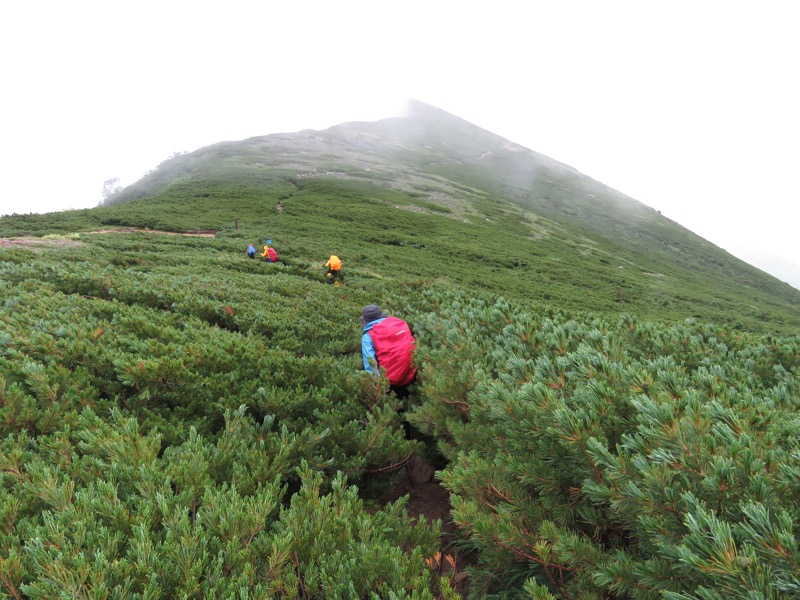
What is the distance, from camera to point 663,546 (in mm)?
1516

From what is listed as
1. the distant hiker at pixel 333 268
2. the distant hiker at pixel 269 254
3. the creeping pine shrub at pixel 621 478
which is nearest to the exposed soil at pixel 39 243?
the distant hiker at pixel 269 254

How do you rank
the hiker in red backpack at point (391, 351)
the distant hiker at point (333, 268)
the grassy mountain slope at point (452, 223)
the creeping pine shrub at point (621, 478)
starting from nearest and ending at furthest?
the creeping pine shrub at point (621, 478) < the hiker in red backpack at point (391, 351) < the distant hiker at point (333, 268) < the grassy mountain slope at point (452, 223)

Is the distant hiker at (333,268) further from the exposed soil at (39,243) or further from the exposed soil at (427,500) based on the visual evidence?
the exposed soil at (427,500)

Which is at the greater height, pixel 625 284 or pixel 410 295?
pixel 625 284

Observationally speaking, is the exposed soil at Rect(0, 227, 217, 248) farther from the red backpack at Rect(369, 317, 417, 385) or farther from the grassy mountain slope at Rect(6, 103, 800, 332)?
the red backpack at Rect(369, 317, 417, 385)

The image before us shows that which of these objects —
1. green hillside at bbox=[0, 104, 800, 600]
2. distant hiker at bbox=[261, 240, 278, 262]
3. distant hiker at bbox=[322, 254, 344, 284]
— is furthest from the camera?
distant hiker at bbox=[261, 240, 278, 262]

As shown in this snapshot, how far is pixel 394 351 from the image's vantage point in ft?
18.1

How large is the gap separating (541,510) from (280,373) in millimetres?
3299

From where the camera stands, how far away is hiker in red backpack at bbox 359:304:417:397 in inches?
215

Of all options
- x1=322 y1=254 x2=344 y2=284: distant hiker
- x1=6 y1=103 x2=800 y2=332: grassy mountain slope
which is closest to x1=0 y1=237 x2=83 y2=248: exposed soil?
x1=6 y1=103 x2=800 y2=332: grassy mountain slope

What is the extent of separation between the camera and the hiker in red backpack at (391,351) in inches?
215

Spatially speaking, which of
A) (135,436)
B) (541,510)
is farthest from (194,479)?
(541,510)

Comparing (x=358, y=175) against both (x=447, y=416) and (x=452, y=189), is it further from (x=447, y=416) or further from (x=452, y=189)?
(x=447, y=416)

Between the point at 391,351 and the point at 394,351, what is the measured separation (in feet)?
0.16
